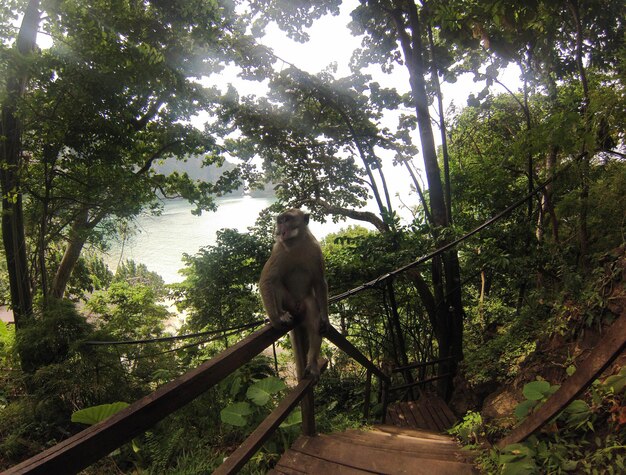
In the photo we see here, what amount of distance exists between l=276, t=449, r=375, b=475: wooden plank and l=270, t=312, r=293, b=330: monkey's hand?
744 millimetres

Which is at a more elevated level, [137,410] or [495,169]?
[495,169]

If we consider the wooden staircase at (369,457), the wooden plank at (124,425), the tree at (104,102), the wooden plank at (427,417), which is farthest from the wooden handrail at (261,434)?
the tree at (104,102)

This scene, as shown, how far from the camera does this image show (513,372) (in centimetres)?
325

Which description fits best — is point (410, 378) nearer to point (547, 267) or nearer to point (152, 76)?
point (547, 267)

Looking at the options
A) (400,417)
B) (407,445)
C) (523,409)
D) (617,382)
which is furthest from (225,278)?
(617,382)

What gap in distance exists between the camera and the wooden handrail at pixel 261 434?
154 centimetres

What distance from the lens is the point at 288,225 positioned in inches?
116

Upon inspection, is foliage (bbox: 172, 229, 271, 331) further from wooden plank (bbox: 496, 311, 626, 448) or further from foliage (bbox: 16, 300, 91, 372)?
wooden plank (bbox: 496, 311, 626, 448)

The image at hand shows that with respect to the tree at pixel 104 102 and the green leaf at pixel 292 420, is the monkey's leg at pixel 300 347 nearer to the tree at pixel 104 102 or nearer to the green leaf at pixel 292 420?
the green leaf at pixel 292 420

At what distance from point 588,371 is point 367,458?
3.89 feet

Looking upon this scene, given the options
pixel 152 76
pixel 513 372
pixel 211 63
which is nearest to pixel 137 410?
pixel 513 372

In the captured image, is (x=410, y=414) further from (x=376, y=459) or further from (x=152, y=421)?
(x=152, y=421)

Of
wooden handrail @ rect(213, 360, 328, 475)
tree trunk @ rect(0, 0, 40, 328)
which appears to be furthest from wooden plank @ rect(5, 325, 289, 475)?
tree trunk @ rect(0, 0, 40, 328)

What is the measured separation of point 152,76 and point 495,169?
5.71 m
